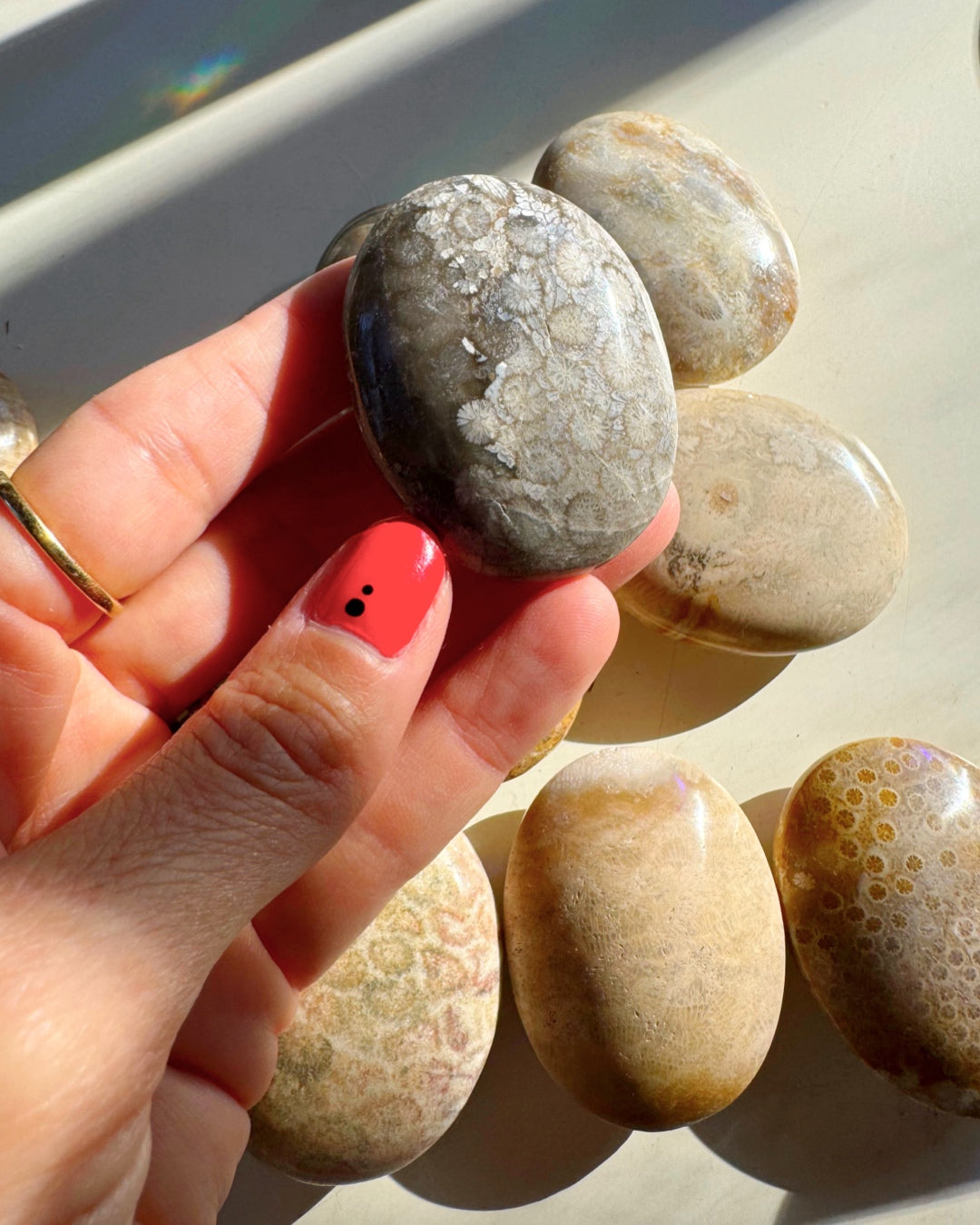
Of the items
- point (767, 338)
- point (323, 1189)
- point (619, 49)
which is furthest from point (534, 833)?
point (619, 49)

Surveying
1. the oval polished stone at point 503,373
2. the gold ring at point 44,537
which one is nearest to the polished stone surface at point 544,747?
the oval polished stone at point 503,373

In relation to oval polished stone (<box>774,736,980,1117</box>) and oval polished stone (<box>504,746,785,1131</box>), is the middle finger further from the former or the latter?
oval polished stone (<box>774,736,980,1117</box>)

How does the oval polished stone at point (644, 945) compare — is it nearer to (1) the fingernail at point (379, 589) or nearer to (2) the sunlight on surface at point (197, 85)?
(1) the fingernail at point (379, 589)

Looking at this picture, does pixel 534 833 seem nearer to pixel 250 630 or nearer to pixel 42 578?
pixel 250 630

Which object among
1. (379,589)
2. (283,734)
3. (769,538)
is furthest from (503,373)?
(769,538)

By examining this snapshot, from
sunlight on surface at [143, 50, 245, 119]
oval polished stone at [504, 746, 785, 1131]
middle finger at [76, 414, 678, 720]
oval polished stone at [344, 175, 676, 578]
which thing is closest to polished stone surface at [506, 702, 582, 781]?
oval polished stone at [504, 746, 785, 1131]
